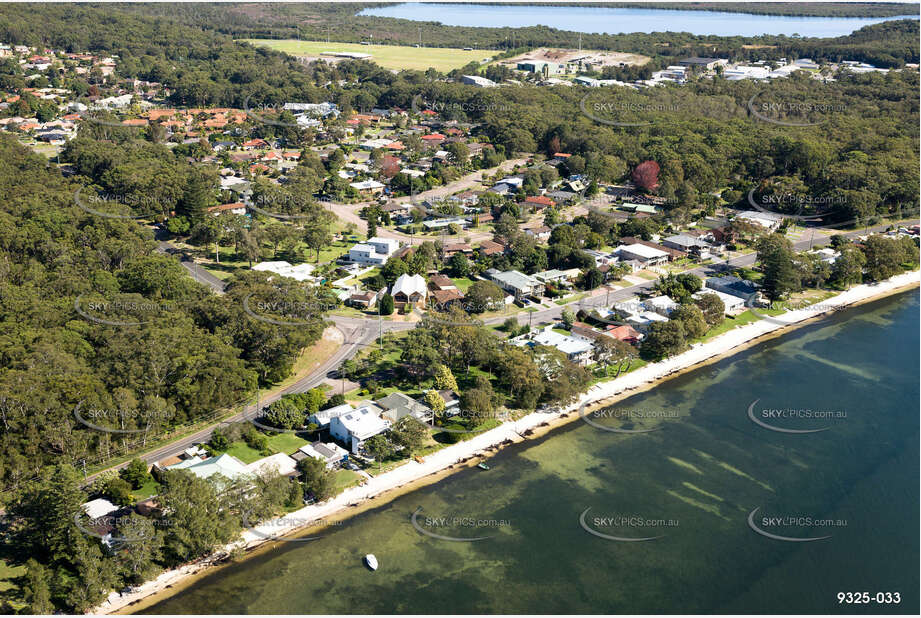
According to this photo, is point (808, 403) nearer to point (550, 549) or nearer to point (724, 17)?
point (550, 549)

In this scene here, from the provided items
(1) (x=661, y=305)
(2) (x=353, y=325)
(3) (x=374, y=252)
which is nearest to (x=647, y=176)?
(1) (x=661, y=305)

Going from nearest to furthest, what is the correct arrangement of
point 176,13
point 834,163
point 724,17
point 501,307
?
point 501,307 → point 834,163 → point 176,13 → point 724,17

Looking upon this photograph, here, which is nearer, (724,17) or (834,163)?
(834,163)

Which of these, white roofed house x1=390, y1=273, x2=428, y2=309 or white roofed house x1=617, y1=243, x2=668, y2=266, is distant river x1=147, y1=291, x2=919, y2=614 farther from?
white roofed house x1=617, y1=243, x2=668, y2=266

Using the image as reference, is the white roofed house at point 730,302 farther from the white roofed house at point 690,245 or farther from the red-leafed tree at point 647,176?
the red-leafed tree at point 647,176

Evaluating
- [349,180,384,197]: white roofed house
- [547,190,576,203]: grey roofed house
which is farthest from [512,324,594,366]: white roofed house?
[349,180,384,197]: white roofed house

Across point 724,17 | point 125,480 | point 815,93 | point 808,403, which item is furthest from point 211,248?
point 724,17
